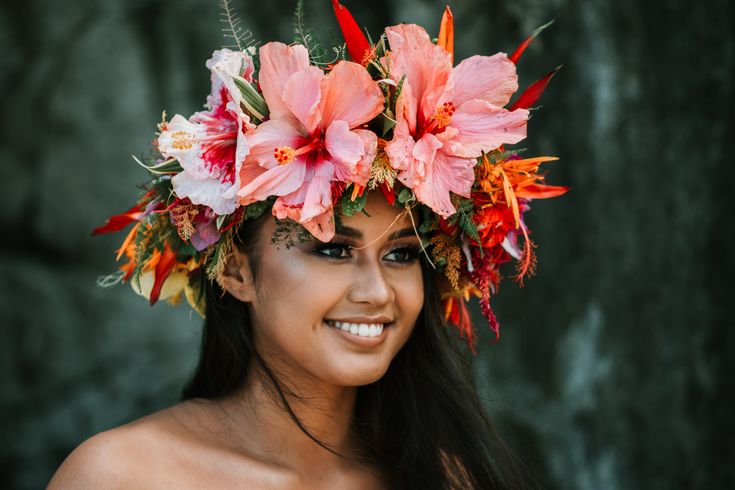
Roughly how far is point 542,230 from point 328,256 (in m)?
2.42

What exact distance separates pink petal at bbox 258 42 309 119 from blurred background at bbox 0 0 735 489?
2.26 metres

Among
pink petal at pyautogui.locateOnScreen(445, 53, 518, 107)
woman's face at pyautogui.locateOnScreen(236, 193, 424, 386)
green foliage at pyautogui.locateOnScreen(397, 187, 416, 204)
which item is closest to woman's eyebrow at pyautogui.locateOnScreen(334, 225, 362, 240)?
woman's face at pyautogui.locateOnScreen(236, 193, 424, 386)

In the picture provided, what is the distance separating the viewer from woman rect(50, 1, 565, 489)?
2068 mm

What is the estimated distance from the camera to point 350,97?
2.06 m

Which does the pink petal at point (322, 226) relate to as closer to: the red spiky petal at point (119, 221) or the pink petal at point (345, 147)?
the pink petal at point (345, 147)

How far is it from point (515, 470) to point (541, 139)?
2.13 m

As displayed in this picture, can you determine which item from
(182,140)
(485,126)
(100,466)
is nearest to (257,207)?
(182,140)

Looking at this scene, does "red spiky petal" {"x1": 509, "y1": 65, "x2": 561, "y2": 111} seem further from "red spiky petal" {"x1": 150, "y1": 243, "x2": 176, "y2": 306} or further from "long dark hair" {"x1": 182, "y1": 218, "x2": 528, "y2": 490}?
"red spiky petal" {"x1": 150, "y1": 243, "x2": 176, "y2": 306}

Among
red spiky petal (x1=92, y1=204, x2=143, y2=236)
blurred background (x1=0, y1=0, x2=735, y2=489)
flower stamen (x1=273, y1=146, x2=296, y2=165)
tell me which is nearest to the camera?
flower stamen (x1=273, y1=146, x2=296, y2=165)

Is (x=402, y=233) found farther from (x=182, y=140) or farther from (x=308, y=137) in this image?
(x=182, y=140)

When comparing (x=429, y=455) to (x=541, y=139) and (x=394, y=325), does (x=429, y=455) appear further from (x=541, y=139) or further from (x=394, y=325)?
(x=541, y=139)

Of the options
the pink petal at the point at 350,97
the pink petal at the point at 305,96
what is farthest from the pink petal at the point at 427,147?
the pink petal at the point at 305,96

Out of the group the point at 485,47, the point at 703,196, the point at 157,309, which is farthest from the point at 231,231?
the point at 703,196

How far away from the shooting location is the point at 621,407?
4.43 m
